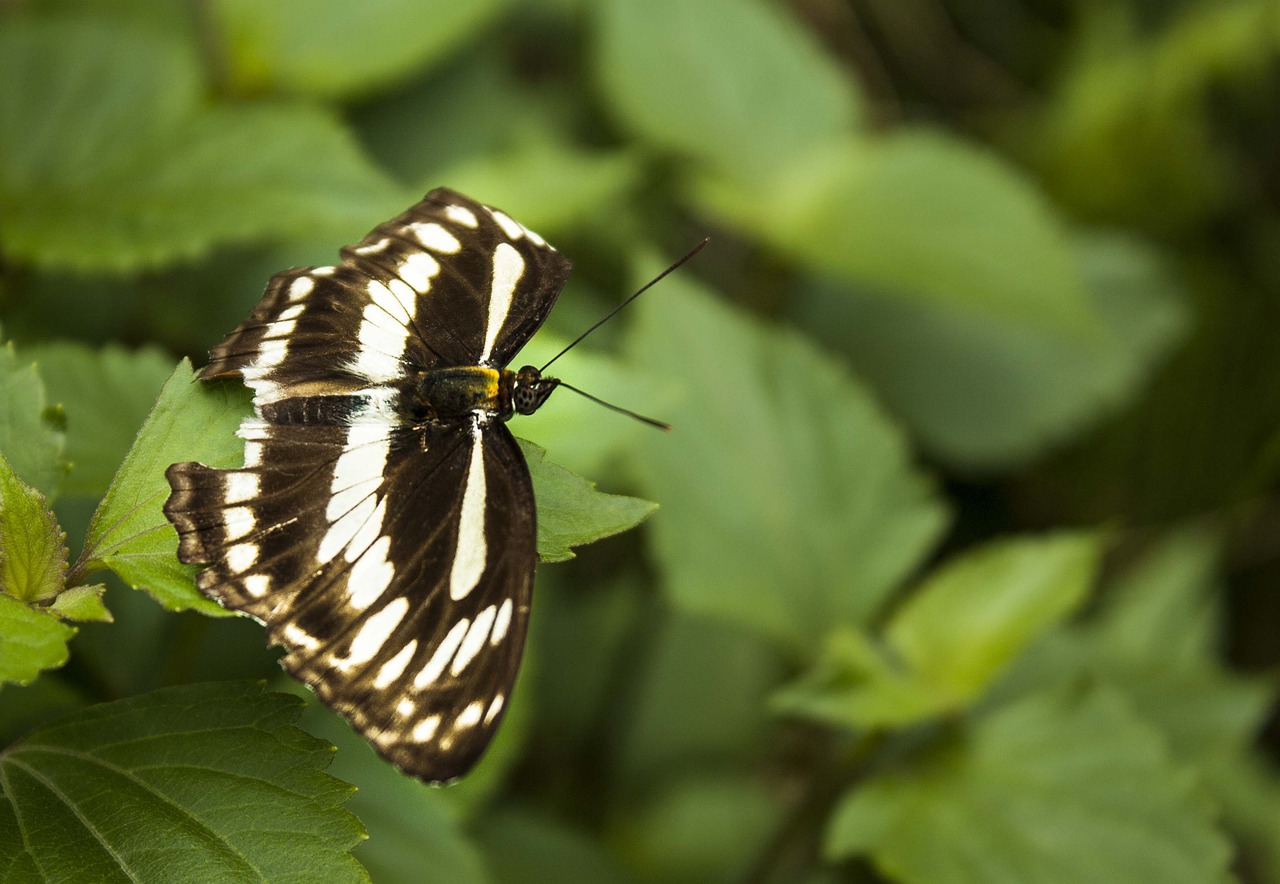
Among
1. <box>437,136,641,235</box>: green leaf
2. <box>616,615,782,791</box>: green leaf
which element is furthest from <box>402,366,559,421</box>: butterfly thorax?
<box>616,615,782,791</box>: green leaf

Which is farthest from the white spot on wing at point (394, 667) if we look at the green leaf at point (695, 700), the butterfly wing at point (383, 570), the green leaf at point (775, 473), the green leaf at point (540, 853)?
the green leaf at point (695, 700)

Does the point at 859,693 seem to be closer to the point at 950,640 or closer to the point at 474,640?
the point at 950,640

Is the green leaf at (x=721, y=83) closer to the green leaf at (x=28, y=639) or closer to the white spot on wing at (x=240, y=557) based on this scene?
the white spot on wing at (x=240, y=557)

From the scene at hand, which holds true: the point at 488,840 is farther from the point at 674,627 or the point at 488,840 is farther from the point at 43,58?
the point at 43,58

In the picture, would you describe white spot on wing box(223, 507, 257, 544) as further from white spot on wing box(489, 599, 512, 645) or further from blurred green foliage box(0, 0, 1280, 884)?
white spot on wing box(489, 599, 512, 645)

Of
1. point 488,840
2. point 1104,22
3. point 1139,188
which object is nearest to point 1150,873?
point 488,840

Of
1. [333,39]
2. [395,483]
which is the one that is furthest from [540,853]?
[333,39]
